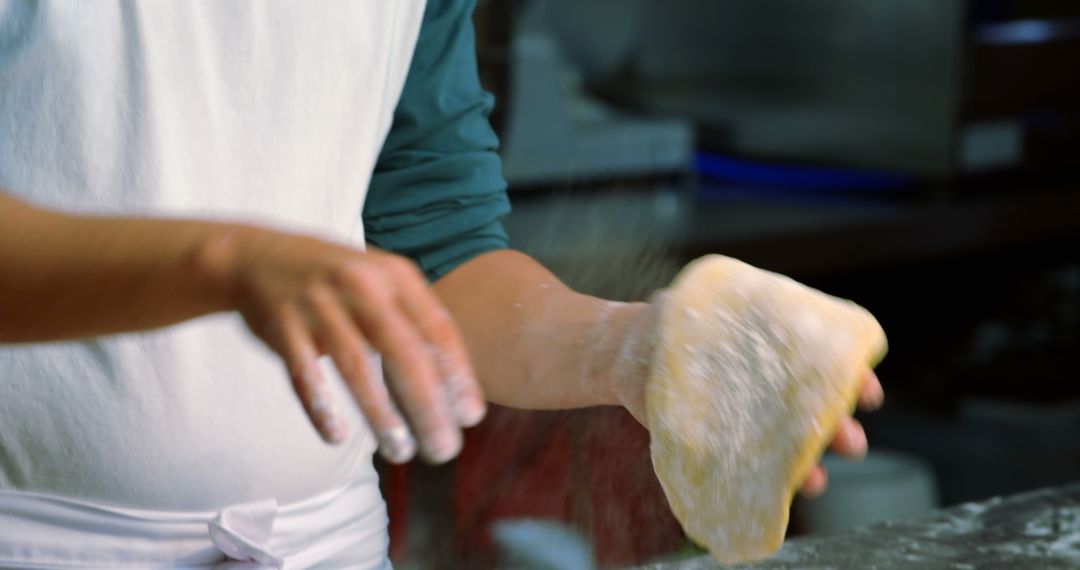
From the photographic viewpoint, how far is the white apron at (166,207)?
0.74 metres

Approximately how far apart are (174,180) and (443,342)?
0.36 metres

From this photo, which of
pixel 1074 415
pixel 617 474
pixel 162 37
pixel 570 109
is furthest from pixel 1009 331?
pixel 162 37

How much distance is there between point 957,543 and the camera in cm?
94

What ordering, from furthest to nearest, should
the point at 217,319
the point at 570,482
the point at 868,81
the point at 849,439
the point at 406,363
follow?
the point at 868,81, the point at 570,482, the point at 217,319, the point at 849,439, the point at 406,363

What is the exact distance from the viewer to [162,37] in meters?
0.77

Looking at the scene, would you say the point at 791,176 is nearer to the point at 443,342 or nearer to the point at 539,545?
the point at 539,545

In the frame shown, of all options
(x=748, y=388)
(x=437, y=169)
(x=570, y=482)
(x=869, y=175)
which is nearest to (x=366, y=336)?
(x=748, y=388)

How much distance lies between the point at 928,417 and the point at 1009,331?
322 millimetres

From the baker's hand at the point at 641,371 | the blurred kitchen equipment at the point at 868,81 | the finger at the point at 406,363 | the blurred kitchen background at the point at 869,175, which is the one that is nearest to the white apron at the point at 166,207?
the baker's hand at the point at 641,371

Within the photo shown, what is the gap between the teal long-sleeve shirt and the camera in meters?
0.90

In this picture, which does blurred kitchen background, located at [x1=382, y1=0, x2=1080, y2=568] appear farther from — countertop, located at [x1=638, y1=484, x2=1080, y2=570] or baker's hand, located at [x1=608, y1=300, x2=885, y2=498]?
baker's hand, located at [x1=608, y1=300, x2=885, y2=498]

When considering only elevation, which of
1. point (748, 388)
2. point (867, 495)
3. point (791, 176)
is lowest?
point (867, 495)

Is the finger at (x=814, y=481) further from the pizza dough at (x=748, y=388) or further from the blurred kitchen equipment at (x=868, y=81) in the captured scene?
the blurred kitchen equipment at (x=868, y=81)

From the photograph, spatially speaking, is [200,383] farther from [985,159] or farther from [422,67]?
[985,159]
